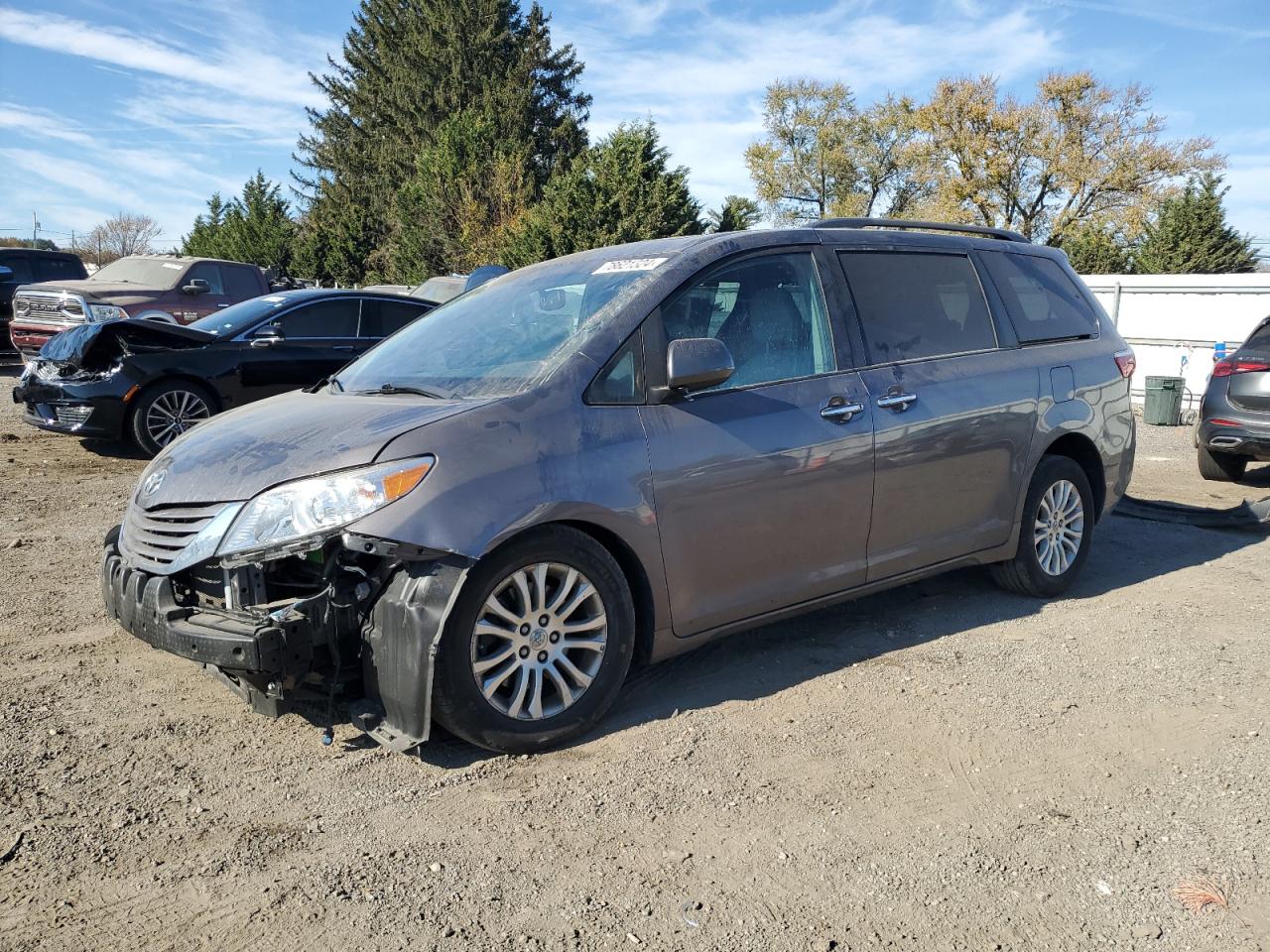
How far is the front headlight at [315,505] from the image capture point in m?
3.41

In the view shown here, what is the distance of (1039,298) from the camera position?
572 centimetres

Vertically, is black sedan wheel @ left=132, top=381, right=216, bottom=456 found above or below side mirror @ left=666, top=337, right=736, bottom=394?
below

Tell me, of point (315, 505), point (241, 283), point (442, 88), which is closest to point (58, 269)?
point (241, 283)

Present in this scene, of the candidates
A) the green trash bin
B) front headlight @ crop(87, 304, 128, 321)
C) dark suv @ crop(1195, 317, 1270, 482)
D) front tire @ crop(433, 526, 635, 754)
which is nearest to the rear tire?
dark suv @ crop(1195, 317, 1270, 482)

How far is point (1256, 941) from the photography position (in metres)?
2.73

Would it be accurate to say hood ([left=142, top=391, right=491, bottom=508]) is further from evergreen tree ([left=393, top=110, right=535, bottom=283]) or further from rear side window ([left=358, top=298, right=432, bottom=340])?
evergreen tree ([left=393, top=110, right=535, bottom=283])

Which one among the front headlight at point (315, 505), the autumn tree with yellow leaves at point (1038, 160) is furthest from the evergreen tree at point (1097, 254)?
the front headlight at point (315, 505)

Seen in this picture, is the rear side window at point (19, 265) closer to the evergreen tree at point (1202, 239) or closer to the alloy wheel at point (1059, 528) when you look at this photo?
the alloy wheel at point (1059, 528)

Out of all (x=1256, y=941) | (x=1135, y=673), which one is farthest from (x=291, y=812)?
(x=1135, y=673)

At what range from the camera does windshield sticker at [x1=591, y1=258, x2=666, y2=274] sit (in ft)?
14.3

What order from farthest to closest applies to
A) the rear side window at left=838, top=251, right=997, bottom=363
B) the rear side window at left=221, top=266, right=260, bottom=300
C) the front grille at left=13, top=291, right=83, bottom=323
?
the rear side window at left=221, top=266, right=260, bottom=300 < the front grille at left=13, top=291, right=83, bottom=323 < the rear side window at left=838, top=251, right=997, bottom=363

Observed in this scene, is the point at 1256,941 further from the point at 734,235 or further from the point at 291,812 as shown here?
the point at 734,235

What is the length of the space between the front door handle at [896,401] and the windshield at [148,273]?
1346 centimetres

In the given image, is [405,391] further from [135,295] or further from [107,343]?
[135,295]
